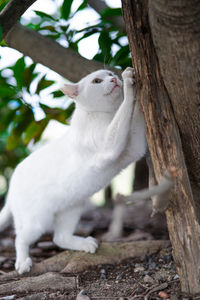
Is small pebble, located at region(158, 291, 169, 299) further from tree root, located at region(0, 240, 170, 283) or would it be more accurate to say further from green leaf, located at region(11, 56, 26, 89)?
green leaf, located at region(11, 56, 26, 89)

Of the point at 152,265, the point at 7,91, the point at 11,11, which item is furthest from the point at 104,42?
the point at 152,265

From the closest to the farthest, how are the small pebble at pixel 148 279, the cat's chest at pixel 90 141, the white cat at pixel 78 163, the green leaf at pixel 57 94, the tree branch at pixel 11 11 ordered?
the tree branch at pixel 11 11, the small pebble at pixel 148 279, the white cat at pixel 78 163, the cat's chest at pixel 90 141, the green leaf at pixel 57 94

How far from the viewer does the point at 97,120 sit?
2414 mm

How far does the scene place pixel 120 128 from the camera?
6.91 ft

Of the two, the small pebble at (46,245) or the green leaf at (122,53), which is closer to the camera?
the green leaf at (122,53)

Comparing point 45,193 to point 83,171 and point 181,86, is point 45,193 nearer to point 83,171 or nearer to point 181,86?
point 83,171

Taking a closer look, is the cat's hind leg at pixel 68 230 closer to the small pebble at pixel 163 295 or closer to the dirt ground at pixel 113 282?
the dirt ground at pixel 113 282

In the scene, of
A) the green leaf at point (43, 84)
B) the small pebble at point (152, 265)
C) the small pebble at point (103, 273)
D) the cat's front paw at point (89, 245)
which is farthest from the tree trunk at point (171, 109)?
the green leaf at point (43, 84)

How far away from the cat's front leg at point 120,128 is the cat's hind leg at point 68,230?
0.71 metres

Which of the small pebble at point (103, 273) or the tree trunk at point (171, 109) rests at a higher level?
the tree trunk at point (171, 109)

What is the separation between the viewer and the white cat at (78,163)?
7.36ft

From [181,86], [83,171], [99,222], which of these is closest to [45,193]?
[83,171]

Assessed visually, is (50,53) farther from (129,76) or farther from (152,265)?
(152,265)

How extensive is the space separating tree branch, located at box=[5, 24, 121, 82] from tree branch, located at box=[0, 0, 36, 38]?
61 cm
